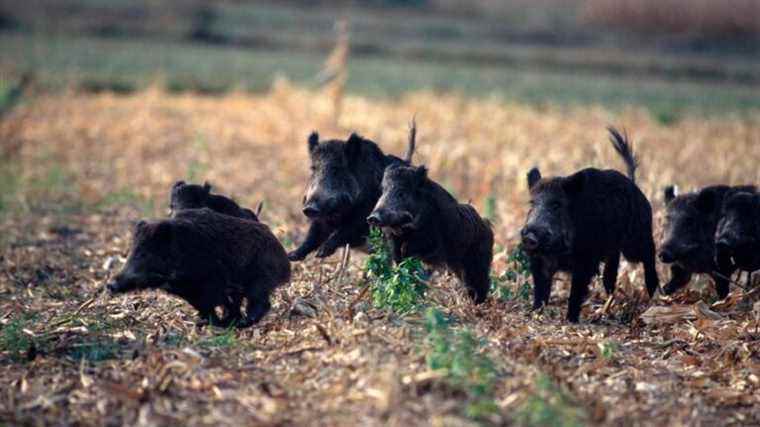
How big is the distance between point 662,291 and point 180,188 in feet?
16.5

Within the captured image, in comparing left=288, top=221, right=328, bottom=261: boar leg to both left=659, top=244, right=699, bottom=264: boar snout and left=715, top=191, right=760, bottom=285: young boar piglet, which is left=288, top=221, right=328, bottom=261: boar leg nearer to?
left=659, top=244, right=699, bottom=264: boar snout

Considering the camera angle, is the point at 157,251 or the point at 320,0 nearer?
the point at 157,251

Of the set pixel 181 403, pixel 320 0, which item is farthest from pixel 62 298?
pixel 320 0

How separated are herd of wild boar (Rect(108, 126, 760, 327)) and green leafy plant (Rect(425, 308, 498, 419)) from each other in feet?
6.33

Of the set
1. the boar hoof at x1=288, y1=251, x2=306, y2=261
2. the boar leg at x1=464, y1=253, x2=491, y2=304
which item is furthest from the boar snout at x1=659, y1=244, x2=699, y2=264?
the boar hoof at x1=288, y1=251, x2=306, y2=261

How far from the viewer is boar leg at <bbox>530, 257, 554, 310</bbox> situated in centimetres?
944

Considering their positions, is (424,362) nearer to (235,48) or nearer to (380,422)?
(380,422)

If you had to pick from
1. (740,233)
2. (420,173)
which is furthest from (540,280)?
(740,233)

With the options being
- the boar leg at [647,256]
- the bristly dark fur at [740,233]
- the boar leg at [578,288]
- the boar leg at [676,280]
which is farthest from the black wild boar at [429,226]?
the bristly dark fur at [740,233]

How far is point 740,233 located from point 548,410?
16.4 ft

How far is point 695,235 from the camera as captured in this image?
10.3 meters

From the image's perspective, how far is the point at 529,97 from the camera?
4100 cm

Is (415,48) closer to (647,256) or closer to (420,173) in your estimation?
(647,256)

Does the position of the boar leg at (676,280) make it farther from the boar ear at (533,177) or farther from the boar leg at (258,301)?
the boar leg at (258,301)
